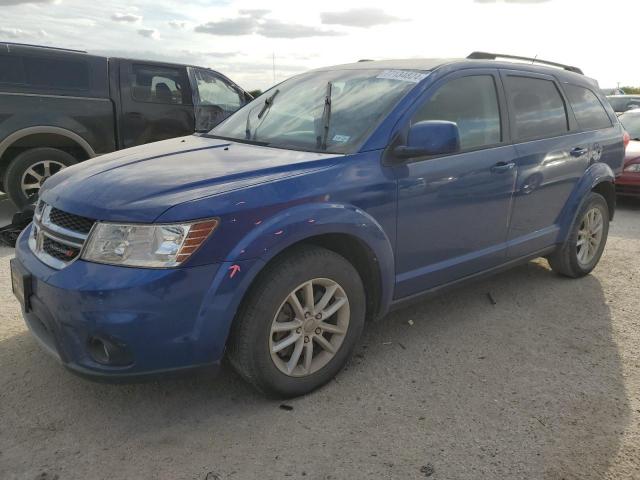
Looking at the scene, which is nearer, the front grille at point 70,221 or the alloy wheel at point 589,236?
the front grille at point 70,221

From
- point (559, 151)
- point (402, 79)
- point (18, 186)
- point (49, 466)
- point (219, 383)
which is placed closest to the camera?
point (49, 466)

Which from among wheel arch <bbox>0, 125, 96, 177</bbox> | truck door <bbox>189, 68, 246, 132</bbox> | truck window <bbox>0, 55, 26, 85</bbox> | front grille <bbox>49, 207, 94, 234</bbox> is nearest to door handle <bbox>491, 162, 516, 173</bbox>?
front grille <bbox>49, 207, 94, 234</bbox>

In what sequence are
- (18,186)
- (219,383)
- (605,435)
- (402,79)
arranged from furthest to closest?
(18,186) < (402,79) < (219,383) < (605,435)

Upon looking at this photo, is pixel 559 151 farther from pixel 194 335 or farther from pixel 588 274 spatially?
pixel 194 335

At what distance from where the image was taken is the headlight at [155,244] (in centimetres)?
232

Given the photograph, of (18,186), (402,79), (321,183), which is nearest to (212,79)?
(18,186)

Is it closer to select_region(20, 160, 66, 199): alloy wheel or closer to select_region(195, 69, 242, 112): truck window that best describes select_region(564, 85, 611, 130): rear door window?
select_region(195, 69, 242, 112): truck window

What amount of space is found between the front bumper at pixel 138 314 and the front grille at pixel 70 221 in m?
0.18

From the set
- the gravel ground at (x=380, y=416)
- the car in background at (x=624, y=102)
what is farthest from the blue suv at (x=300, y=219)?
the car in background at (x=624, y=102)

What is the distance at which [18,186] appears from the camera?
20.4ft

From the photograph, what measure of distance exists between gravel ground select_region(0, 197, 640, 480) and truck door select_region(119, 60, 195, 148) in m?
3.92

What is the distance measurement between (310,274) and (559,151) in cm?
246

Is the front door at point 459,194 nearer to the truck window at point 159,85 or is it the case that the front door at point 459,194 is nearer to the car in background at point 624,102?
the truck window at point 159,85

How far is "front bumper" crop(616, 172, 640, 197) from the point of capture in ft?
25.4
